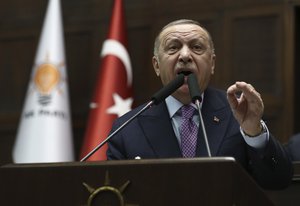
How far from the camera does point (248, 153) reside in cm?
208

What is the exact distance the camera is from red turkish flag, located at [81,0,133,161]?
13.9ft

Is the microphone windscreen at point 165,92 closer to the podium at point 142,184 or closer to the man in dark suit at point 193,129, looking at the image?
the man in dark suit at point 193,129

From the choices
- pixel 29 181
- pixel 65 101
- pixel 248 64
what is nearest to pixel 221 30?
pixel 248 64

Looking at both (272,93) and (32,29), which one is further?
(32,29)

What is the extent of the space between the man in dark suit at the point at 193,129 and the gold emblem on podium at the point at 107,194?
19.7 inches

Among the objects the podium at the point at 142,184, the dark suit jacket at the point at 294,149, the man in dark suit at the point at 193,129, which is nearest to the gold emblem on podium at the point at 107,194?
the podium at the point at 142,184

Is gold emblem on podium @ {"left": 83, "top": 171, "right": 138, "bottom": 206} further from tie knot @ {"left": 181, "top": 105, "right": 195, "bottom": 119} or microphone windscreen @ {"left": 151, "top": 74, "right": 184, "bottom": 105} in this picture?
tie knot @ {"left": 181, "top": 105, "right": 195, "bottom": 119}

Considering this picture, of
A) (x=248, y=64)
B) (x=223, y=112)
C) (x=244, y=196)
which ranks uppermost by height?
(x=248, y=64)

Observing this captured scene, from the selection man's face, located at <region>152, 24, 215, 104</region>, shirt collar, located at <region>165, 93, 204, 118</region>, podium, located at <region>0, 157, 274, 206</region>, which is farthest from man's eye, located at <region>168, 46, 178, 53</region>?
podium, located at <region>0, 157, 274, 206</region>

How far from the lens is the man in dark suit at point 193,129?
1.97 metres

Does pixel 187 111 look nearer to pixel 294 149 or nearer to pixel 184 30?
pixel 184 30

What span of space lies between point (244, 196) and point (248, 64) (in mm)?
2921

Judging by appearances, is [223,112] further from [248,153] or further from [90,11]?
[90,11]

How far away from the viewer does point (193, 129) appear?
85.4 inches
